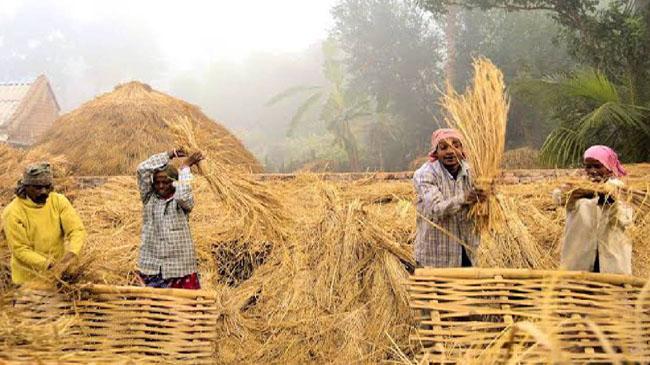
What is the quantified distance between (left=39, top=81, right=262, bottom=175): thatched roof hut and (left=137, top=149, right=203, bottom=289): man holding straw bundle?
20.7 ft

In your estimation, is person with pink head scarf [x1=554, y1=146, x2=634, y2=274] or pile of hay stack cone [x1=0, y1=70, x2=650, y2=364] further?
pile of hay stack cone [x1=0, y1=70, x2=650, y2=364]

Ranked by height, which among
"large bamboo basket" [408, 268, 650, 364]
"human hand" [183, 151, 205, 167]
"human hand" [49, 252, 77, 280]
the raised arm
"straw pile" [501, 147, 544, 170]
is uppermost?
"human hand" [183, 151, 205, 167]

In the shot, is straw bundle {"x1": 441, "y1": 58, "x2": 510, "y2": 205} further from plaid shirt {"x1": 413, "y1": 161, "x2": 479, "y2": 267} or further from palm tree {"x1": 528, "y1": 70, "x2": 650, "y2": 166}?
palm tree {"x1": 528, "y1": 70, "x2": 650, "y2": 166}

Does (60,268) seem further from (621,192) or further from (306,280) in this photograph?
(306,280)

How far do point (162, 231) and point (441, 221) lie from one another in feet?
4.34

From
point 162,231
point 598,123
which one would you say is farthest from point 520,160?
point 162,231

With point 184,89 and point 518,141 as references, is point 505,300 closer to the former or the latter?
point 518,141

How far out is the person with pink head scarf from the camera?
280 centimetres

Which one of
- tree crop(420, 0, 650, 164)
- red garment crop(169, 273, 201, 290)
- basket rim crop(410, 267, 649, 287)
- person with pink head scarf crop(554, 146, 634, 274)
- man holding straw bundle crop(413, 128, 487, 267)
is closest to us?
basket rim crop(410, 267, 649, 287)

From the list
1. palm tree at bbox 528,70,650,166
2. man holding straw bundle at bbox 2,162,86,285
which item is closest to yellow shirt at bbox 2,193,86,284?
man holding straw bundle at bbox 2,162,86,285

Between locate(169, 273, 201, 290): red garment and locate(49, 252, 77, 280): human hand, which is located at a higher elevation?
locate(49, 252, 77, 280): human hand

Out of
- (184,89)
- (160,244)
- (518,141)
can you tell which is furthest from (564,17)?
(184,89)

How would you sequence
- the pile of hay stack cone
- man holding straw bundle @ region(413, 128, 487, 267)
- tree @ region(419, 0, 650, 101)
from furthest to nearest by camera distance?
tree @ region(419, 0, 650, 101) → the pile of hay stack cone → man holding straw bundle @ region(413, 128, 487, 267)

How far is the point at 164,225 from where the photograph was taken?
130 inches
